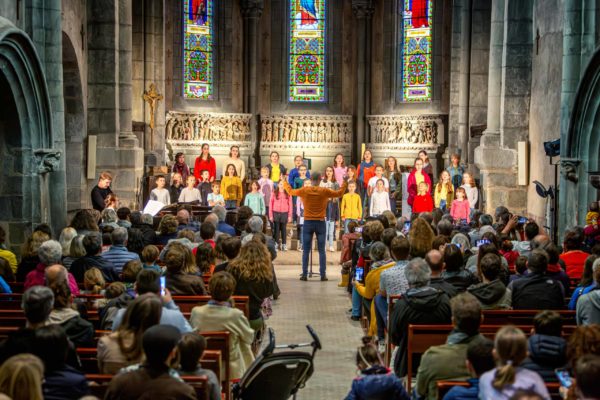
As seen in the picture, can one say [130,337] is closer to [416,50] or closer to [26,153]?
[26,153]

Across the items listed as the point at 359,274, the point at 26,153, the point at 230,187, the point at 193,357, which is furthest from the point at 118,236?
the point at 230,187

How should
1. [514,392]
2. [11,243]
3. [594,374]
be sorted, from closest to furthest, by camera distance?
[594,374]
[514,392]
[11,243]

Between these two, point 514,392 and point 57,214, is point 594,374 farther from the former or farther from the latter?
point 57,214

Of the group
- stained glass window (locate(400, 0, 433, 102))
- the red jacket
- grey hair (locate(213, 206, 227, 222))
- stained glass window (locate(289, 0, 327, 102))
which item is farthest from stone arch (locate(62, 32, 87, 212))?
stained glass window (locate(400, 0, 433, 102))

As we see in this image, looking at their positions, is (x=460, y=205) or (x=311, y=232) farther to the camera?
(x=460, y=205)

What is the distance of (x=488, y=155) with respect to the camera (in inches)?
752

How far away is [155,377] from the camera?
531cm

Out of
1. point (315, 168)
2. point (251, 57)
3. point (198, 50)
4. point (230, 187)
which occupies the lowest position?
point (230, 187)

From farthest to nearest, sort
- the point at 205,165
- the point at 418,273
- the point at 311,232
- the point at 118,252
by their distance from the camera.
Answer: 1. the point at 205,165
2. the point at 311,232
3. the point at 118,252
4. the point at 418,273

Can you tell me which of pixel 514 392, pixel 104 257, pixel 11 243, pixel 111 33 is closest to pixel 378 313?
pixel 104 257

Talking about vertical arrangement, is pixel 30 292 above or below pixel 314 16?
below

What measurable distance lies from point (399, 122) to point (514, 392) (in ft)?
69.9

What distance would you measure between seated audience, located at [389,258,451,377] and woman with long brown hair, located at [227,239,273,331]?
169cm

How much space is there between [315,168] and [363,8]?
14.2ft
